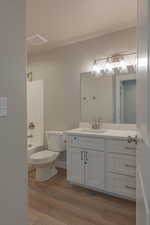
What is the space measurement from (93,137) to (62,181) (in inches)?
40.1

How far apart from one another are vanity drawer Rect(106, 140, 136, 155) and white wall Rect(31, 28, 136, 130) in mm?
985

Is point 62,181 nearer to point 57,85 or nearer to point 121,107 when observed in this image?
point 121,107

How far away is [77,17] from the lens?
210 cm

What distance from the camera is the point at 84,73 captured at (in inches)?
110

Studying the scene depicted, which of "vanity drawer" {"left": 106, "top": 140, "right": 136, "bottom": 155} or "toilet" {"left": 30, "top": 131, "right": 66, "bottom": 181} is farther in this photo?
"toilet" {"left": 30, "top": 131, "right": 66, "bottom": 181}

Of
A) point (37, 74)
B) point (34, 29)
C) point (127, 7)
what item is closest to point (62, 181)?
point (37, 74)

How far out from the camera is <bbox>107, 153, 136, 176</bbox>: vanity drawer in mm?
1898

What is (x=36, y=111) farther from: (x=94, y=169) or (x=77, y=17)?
(x=77, y=17)

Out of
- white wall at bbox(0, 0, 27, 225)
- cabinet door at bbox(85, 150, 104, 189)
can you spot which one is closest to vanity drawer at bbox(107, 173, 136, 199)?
cabinet door at bbox(85, 150, 104, 189)

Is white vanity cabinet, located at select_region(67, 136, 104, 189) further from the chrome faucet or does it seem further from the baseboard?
the baseboard

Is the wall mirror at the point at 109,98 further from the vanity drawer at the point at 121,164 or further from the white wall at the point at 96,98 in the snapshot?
the vanity drawer at the point at 121,164

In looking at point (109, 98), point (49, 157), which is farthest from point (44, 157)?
point (109, 98)

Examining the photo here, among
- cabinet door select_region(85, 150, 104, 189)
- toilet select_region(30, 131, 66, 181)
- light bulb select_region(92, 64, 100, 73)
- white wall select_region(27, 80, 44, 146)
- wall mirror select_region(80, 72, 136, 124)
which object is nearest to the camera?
cabinet door select_region(85, 150, 104, 189)

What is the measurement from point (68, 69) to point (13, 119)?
206cm
